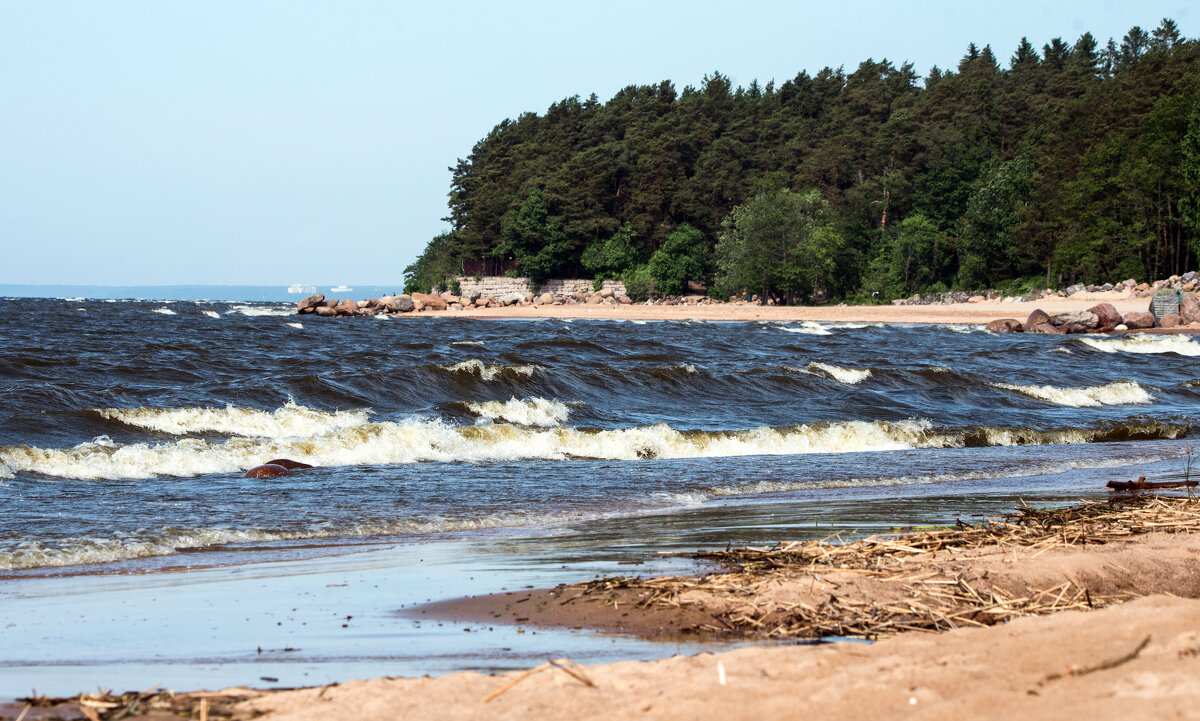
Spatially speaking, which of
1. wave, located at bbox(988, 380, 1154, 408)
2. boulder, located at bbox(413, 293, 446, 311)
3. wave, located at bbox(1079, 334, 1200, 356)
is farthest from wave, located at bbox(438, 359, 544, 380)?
boulder, located at bbox(413, 293, 446, 311)

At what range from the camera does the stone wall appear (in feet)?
296

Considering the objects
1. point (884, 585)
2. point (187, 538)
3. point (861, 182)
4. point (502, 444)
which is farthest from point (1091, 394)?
point (861, 182)

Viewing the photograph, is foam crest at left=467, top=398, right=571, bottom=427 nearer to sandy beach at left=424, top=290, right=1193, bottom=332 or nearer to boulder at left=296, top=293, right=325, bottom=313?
sandy beach at left=424, top=290, right=1193, bottom=332

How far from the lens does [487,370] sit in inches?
779

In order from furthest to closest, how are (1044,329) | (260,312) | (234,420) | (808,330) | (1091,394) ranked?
1. (260,312)
2. (808,330)
3. (1044,329)
4. (1091,394)
5. (234,420)

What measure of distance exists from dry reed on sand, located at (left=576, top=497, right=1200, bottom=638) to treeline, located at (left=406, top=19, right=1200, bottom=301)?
50514 millimetres

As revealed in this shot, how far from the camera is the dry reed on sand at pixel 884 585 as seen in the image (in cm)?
418

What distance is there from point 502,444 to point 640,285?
7308 cm

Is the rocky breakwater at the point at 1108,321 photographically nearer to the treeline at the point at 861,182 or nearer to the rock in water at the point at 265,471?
the treeline at the point at 861,182

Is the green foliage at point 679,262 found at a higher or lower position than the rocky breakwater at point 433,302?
higher

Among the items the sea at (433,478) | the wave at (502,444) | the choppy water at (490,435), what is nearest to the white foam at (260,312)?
the choppy water at (490,435)

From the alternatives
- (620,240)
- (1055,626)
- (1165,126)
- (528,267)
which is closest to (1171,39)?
(1165,126)

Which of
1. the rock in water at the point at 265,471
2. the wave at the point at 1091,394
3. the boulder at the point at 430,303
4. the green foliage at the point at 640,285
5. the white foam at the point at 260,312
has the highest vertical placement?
the green foliage at the point at 640,285

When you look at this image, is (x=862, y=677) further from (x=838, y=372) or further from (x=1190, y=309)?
(x=1190, y=309)
